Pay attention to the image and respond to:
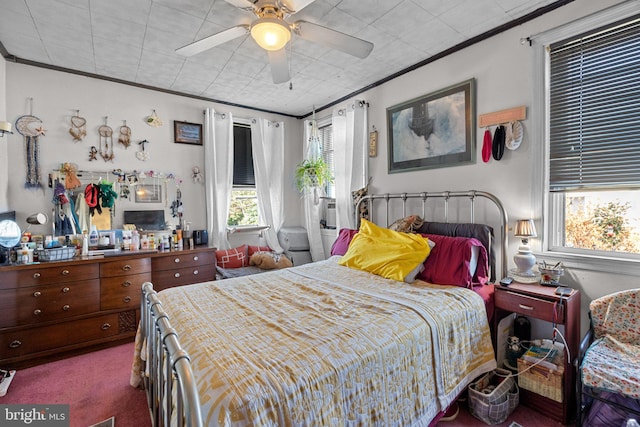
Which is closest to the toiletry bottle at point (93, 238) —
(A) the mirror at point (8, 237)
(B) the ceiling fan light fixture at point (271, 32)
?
(A) the mirror at point (8, 237)

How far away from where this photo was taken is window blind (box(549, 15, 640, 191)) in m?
1.90

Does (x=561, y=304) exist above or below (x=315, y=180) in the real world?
below

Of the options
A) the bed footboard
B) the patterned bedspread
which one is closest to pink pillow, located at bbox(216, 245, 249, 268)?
the patterned bedspread

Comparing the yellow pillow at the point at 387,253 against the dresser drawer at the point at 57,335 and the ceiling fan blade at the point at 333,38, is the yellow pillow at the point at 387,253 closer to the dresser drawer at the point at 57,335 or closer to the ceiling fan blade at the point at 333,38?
the ceiling fan blade at the point at 333,38

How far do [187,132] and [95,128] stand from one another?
3.05ft

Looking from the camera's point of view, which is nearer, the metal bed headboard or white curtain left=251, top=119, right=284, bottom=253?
the metal bed headboard

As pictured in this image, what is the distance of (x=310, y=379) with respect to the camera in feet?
3.78

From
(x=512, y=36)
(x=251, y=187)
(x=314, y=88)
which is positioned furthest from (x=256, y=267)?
(x=512, y=36)

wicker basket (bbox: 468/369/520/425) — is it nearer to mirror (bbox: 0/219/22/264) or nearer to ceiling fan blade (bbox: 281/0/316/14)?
ceiling fan blade (bbox: 281/0/316/14)

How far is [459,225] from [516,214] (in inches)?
17.0

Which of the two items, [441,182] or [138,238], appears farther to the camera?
[138,238]

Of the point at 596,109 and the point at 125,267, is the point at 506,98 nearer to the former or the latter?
the point at 596,109

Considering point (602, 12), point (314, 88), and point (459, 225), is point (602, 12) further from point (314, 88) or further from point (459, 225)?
point (314, 88)

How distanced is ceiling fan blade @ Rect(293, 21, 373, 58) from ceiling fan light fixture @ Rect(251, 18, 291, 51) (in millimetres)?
108
